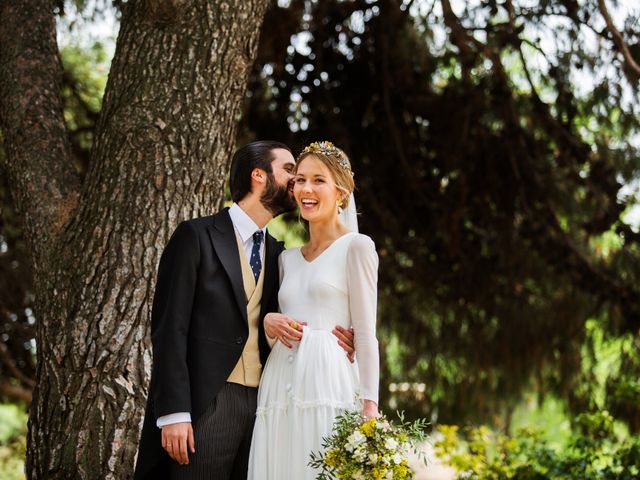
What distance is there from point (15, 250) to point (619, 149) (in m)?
4.39

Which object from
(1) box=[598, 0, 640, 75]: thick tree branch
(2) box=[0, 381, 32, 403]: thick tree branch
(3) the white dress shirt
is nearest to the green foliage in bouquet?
(1) box=[598, 0, 640, 75]: thick tree branch

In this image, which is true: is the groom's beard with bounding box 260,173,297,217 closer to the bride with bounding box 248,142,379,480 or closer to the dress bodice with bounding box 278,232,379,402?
the bride with bounding box 248,142,379,480

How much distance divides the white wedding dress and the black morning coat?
148 mm

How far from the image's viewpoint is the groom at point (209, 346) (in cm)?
251

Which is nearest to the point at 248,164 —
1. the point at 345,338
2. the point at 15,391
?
the point at 345,338

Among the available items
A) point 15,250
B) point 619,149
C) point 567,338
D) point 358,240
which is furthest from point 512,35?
point 15,250

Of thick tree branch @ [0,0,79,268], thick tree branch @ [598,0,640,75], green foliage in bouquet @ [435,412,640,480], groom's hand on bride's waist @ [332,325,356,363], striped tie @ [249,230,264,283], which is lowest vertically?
green foliage in bouquet @ [435,412,640,480]

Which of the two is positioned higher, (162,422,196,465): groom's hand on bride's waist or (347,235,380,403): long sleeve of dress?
(347,235,380,403): long sleeve of dress

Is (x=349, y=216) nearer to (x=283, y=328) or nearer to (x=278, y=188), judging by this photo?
(x=278, y=188)

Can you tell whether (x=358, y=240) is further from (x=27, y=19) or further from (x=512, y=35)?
(x=512, y=35)

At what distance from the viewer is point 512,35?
5.11 meters

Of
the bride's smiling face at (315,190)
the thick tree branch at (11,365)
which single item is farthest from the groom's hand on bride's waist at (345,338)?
the thick tree branch at (11,365)

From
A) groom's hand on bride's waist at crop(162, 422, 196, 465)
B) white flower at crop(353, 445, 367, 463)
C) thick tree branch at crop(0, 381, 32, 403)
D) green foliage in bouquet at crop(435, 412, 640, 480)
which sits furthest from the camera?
thick tree branch at crop(0, 381, 32, 403)

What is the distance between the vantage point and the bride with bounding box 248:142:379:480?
2.51m
